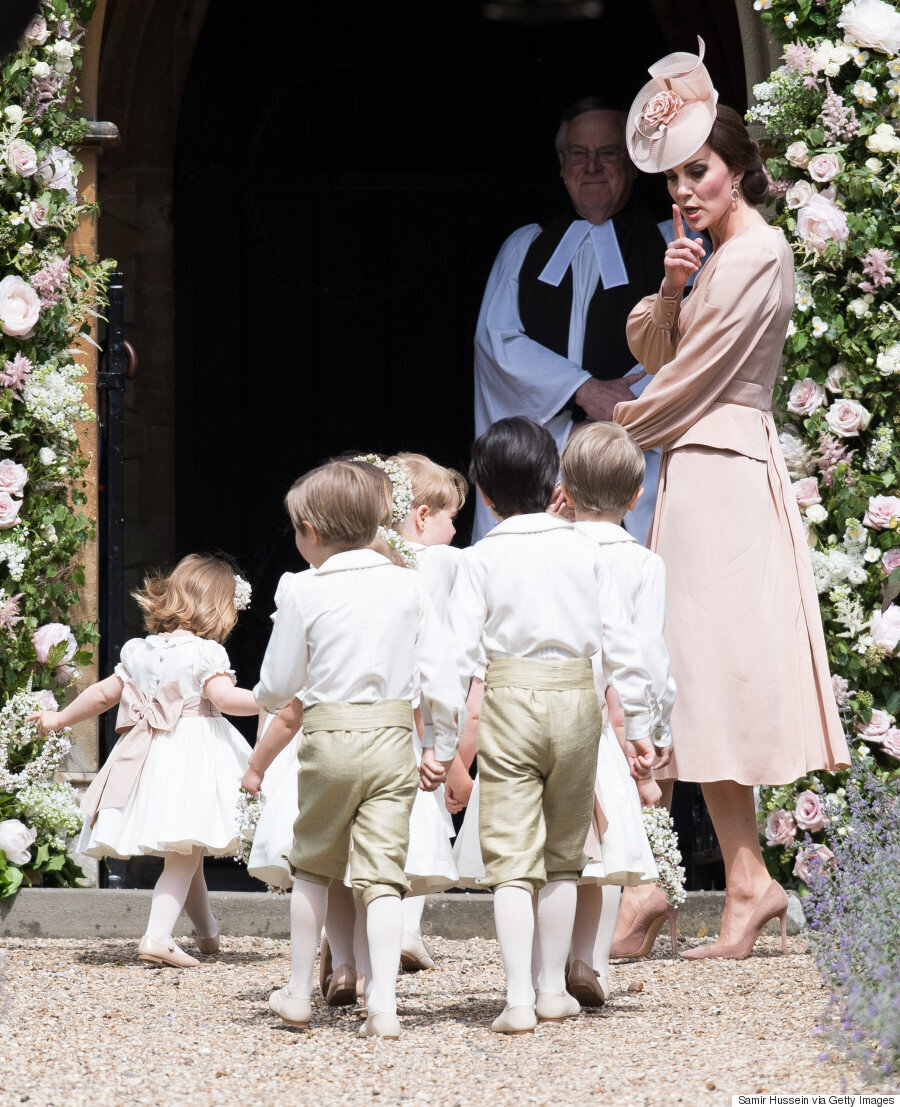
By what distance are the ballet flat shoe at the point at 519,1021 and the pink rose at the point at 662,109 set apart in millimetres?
2549

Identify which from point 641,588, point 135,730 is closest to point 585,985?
point 641,588

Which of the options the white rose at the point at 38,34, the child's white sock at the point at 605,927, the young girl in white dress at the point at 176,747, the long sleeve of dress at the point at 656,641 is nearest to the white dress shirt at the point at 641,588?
the long sleeve of dress at the point at 656,641

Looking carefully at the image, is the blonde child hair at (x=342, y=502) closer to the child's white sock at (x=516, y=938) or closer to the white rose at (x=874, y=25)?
the child's white sock at (x=516, y=938)

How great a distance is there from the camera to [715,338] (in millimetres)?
4766

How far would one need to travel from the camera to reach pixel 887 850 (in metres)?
4.41

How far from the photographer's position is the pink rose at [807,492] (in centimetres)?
539

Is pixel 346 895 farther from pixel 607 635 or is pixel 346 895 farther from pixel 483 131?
pixel 483 131

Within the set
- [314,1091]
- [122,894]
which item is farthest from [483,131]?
[314,1091]

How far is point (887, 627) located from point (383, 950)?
90.2 inches

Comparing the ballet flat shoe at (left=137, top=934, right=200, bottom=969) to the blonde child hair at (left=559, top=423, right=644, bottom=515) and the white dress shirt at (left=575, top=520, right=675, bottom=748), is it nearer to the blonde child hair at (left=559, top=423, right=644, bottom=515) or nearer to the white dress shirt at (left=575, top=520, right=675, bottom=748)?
the white dress shirt at (left=575, top=520, right=675, bottom=748)

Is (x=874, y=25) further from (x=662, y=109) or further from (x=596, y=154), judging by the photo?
(x=596, y=154)

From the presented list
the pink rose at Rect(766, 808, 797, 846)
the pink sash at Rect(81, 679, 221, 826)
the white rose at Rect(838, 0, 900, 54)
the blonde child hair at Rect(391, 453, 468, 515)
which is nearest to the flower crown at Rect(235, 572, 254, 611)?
the pink sash at Rect(81, 679, 221, 826)

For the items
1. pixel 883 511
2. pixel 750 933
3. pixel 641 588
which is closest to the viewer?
pixel 641 588

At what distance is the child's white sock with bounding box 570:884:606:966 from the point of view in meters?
3.96
